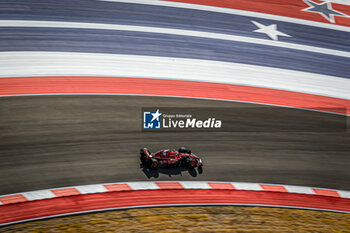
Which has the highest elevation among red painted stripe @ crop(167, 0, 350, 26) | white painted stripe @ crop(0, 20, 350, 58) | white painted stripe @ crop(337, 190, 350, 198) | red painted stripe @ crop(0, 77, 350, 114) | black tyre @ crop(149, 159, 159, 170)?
red painted stripe @ crop(167, 0, 350, 26)

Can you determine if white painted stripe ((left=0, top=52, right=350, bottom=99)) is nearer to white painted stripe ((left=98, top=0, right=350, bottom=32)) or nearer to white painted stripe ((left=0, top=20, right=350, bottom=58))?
white painted stripe ((left=0, top=20, right=350, bottom=58))

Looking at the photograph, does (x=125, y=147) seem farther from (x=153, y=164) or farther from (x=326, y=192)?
(x=326, y=192)

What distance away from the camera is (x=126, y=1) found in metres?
18.0

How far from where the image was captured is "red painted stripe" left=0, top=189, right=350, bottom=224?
9.43 meters

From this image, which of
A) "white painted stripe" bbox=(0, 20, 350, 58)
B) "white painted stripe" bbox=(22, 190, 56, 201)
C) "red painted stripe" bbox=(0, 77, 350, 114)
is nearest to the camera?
"white painted stripe" bbox=(22, 190, 56, 201)

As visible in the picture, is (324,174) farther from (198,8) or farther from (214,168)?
(198,8)

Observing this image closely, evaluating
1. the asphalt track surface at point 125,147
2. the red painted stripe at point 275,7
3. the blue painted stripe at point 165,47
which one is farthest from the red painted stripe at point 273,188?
the red painted stripe at point 275,7

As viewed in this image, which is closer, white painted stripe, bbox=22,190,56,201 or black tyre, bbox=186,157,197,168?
white painted stripe, bbox=22,190,56,201

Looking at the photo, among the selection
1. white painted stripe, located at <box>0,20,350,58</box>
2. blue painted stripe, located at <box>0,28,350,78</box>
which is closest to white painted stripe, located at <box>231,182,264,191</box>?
blue painted stripe, located at <box>0,28,350,78</box>

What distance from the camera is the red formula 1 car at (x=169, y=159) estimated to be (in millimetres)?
11008

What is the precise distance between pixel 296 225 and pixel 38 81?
9.82 meters

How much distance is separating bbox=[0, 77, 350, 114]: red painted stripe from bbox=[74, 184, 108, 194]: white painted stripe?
4.05 m

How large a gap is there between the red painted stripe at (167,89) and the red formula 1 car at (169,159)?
3174 mm

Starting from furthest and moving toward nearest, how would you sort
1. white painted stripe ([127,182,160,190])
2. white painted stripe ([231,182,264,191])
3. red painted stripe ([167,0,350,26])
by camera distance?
red painted stripe ([167,0,350,26])
white painted stripe ([231,182,264,191])
white painted stripe ([127,182,160,190])
